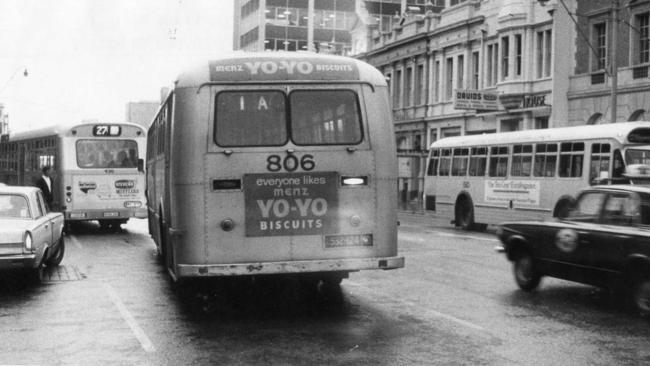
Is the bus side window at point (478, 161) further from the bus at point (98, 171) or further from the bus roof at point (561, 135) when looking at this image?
the bus at point (98, 171)

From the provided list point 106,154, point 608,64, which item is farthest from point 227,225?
point 608,64

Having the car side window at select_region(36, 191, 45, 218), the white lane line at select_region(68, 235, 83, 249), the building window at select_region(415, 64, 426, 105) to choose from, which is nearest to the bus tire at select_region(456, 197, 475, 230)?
the white lane line at select_region(68, 235, 83, 249)

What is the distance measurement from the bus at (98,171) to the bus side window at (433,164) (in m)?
10.3

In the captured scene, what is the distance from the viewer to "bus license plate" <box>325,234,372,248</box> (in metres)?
10.9

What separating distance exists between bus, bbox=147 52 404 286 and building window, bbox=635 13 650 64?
26709 mm

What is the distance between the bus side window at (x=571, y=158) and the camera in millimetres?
23312

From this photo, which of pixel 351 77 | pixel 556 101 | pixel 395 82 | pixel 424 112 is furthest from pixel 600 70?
pixel 351 77

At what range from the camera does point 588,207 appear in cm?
1207

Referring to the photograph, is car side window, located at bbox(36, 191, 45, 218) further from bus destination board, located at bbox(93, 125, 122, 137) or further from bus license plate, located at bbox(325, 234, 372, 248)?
bus destination board, located at bbox(93, 125, 122, 137)

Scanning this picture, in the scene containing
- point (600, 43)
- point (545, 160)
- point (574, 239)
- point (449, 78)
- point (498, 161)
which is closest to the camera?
Answer: point (574, 239)

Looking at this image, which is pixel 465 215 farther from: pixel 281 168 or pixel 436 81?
pixel 436 81

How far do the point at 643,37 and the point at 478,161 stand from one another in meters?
11.2

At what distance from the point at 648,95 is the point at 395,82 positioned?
2558cm

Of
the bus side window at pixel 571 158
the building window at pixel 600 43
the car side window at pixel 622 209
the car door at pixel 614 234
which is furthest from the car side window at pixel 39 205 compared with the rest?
the building window at pixel 600 43
